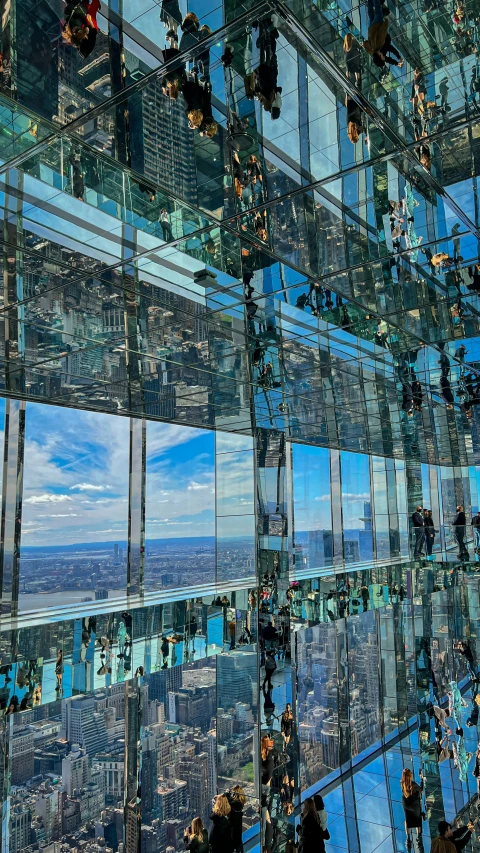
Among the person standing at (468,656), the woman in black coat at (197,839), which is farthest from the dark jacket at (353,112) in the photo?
the person standing at (468,656)

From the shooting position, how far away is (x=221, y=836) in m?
9.97

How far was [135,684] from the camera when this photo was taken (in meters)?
11.8

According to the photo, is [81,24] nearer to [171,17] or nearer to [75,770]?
[171,17]

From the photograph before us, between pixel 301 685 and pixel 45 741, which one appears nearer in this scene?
pixel 45 741

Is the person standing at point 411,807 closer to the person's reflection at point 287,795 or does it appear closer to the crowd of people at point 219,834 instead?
the person's reflection at point 287,795

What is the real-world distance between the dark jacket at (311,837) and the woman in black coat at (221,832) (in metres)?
1.25

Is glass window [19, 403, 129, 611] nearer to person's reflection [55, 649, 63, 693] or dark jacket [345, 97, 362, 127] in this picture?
person's reflection [55, 649, 63, 693]

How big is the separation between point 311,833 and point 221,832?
5.13ft

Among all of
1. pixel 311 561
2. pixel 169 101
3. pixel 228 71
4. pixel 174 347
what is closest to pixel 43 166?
pixel 169 101

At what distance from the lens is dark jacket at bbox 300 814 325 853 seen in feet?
30.5

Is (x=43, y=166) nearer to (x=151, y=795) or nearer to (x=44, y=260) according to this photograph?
(x=44, y=260)

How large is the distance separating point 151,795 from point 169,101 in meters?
11.9

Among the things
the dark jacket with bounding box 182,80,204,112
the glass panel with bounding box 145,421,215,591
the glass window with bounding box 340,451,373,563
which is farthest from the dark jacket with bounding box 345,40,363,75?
the glass window with bounding box 340,451,373,563

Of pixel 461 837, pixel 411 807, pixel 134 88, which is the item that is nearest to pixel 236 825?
pixel 411 807
